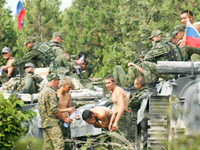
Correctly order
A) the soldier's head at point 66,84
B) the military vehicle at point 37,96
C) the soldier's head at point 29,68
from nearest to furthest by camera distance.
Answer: the soldier's head at point 66,84 < the military vehicle at point 37,96 < the soldier's head at point 29,68

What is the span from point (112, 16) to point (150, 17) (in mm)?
3186

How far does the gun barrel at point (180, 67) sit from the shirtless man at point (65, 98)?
11.1ft

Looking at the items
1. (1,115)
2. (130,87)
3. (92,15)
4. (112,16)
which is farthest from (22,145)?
(92,15)

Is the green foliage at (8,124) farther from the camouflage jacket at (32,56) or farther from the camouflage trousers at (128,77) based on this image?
the camouflage jacket at (32,56)

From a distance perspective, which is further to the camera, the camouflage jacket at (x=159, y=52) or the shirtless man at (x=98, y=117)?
the camouflage jacket at (x=159, y=52)

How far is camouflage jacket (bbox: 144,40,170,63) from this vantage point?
11.2m

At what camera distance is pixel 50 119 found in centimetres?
1058

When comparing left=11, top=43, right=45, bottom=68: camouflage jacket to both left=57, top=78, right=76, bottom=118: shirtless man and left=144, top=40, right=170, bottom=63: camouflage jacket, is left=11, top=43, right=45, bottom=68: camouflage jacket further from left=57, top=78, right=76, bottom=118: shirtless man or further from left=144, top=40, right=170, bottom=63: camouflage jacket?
left=144, top=40, right=170, bottom=63: camouflage jacket

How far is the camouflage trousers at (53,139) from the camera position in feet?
34.3

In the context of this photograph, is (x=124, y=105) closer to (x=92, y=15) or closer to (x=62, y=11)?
(x=92, y=15)

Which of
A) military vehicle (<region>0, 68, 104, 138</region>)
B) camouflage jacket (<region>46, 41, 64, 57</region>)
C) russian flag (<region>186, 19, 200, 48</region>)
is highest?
russian flag (<region>186, 19, 200, 48</region>)

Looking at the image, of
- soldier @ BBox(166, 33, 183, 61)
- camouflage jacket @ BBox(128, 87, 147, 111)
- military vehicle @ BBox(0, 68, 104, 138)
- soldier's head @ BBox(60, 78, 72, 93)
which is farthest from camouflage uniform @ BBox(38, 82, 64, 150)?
soldier @ BBox(166, 33, 183, 61)

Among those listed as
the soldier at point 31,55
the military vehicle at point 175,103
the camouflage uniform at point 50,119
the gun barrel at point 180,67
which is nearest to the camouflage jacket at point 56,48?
the soldier at point 31,55

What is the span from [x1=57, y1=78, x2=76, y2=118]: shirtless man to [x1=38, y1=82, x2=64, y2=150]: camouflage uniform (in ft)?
1.31
